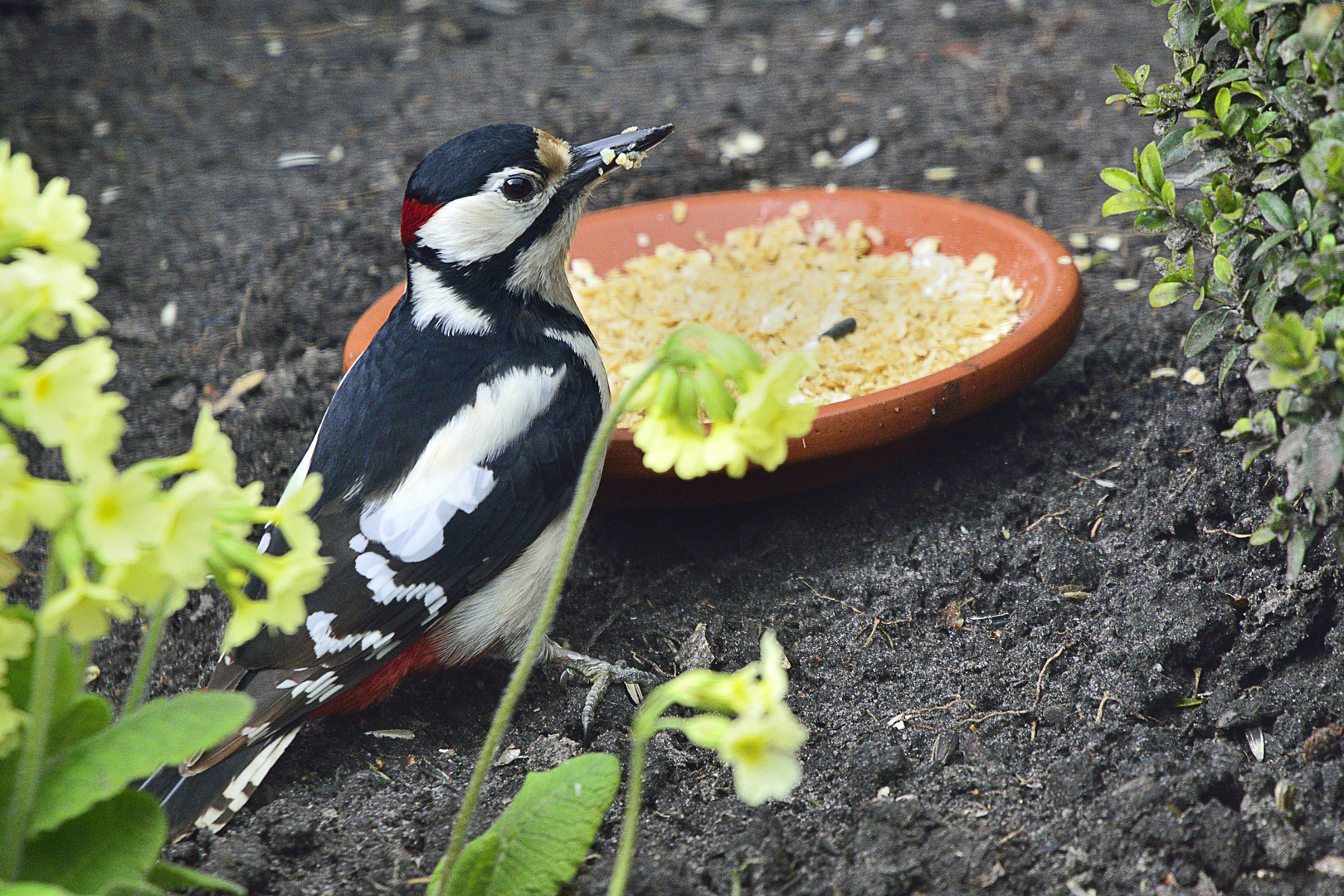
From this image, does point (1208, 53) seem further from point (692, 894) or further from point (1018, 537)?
point (692, 894)

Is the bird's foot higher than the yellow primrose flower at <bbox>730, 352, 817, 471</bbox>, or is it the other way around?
the yellow primrose flower at <bbox>730, 352, 817, 471</bbox>

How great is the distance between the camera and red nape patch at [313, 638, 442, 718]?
222 cm

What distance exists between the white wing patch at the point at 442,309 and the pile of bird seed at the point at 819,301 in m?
0.47

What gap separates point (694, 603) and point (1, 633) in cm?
152

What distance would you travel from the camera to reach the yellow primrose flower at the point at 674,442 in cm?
133

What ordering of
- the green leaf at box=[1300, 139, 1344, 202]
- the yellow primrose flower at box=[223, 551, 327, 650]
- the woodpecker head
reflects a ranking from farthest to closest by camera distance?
the woodpecker head → the green leaf at box=[1300, 139, 1344, 202] → the yellow primrose flower at box=[223, 551, 327, 650]

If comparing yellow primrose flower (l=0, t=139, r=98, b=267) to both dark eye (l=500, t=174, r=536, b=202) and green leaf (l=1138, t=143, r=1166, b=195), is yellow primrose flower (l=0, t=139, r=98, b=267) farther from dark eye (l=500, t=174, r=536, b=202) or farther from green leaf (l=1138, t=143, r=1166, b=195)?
green leaf (l=1138, t=143, r=1166, b=195)

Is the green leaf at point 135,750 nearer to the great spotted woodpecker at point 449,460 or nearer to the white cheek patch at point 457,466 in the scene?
the great spotted woodpecker at point 449,460

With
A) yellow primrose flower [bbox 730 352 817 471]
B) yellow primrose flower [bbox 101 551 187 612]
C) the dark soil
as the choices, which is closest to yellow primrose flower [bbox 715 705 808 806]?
yellow primrose flower [bbox 730 352 817 471]

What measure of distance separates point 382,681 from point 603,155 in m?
1.21

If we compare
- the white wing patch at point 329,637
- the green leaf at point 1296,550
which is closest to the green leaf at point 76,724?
the white wing patch at point 329,637

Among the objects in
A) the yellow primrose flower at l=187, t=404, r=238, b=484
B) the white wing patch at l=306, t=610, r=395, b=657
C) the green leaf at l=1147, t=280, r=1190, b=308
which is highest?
the yellow primrose flower at l=187, t=404, r=238, b=484

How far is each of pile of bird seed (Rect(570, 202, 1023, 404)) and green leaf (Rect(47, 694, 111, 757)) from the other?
5.14ft

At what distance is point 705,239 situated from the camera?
11.4 feet
